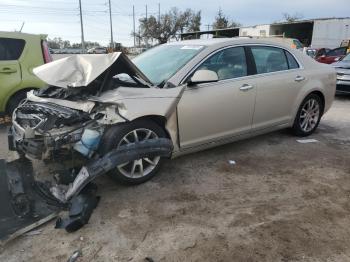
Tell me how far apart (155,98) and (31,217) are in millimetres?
1710

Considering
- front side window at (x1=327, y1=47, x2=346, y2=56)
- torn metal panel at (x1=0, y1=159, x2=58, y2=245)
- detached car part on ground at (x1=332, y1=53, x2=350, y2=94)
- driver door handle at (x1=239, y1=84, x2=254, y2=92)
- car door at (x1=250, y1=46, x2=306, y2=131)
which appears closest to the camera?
torn metal panel at (x1=0, y1=159, x2=58, y2=245)

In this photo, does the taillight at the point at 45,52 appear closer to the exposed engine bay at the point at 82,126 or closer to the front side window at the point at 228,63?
the exposed engine bay at the point at 82,126

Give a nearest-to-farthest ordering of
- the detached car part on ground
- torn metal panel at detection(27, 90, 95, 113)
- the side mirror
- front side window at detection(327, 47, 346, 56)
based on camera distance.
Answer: torn metal panel at detection(27, 90, 95, 113)
the side mirror
the detached car part on ground
front side window at detection(327, 47, 346, 56)

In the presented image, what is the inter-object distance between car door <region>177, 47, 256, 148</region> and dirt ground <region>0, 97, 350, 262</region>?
1.58 feet

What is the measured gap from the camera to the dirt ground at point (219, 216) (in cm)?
288

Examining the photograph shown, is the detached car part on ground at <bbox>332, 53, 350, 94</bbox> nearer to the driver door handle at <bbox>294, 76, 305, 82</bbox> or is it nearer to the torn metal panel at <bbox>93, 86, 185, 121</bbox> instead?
the driver door handle at <bbox>294, 76, 305, 82</bbox>

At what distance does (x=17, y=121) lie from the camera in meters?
4.09

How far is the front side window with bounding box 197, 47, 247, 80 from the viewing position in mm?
4426

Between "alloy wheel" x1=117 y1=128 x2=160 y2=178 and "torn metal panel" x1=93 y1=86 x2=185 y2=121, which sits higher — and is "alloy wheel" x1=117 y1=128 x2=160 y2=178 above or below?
below

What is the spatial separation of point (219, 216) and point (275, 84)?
2.41 metres

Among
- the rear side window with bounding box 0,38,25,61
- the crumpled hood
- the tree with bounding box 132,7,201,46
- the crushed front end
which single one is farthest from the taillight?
the tree with bounding box 132,7,201,46

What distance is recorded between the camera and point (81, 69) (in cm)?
409

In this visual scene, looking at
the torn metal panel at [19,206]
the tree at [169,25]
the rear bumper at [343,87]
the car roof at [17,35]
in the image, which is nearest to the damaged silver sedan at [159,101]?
the torn metal panel at [19,206]

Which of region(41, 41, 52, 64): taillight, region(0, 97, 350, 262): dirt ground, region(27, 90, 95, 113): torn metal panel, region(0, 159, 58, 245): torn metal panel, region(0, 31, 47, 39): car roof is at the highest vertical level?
region(0, 31, 47, 39): car roof
